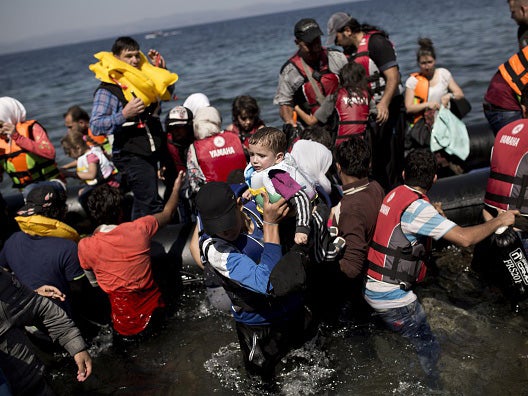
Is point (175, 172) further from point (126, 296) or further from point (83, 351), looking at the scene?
point (83, 351)

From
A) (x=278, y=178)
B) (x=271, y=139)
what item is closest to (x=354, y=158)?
(x=271, y=139)

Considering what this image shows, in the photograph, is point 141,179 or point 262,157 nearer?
point 262,157

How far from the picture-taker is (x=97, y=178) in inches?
231

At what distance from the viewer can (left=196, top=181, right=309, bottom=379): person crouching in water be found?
2.62 meters

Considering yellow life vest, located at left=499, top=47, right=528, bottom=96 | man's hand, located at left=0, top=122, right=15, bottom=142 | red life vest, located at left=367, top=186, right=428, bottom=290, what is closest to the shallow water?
red life vest, located at left=367, top=186, right=428, bottom=290

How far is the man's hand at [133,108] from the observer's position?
462 centimetres

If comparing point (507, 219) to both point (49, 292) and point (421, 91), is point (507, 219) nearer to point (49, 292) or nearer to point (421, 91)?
point (49, 292)

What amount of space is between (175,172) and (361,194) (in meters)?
2.61

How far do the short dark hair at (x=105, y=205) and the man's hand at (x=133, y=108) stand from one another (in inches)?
36.2

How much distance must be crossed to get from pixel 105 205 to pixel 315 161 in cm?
178

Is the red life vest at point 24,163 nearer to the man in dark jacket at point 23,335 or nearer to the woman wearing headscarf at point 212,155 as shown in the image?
the woman wearing headscarf at point 212,155

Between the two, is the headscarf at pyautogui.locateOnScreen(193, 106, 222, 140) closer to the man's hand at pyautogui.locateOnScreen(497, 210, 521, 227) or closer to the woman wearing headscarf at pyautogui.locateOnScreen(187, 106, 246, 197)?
the woman wearing headscarf at pyautogui.locateOnScreen(187, 106, 246, 197)

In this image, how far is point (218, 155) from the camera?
4469mm

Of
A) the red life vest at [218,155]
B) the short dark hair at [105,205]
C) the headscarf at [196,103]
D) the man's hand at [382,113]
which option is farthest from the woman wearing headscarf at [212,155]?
the man's hand at [382,113]
